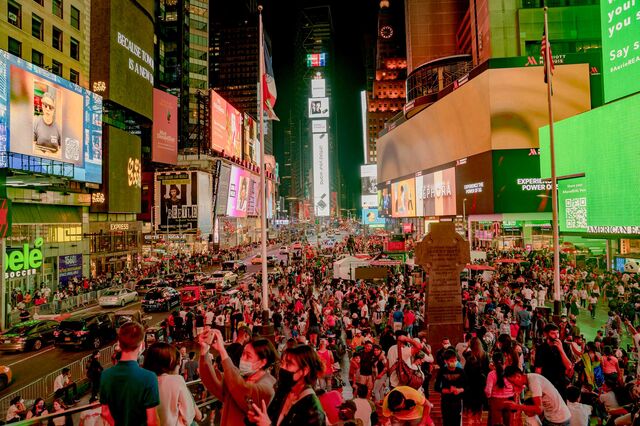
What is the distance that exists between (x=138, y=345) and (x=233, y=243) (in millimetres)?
79812

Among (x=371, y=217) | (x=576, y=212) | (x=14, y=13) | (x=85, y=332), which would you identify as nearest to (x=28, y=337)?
(x=85, y=332)

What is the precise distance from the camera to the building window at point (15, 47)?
1126 inches

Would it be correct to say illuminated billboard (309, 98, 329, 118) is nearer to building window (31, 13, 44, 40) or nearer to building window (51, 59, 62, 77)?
building window (51, 59, 62, 77)

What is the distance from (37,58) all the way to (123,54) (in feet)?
46.5

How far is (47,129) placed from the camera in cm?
2947

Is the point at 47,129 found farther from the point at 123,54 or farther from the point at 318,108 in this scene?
the point at 318,108

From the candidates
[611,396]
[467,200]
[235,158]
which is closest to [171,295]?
[611,396]

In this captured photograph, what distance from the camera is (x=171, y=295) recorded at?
26391mm

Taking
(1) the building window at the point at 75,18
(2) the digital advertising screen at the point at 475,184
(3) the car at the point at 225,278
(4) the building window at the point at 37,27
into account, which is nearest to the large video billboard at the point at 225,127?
(1) the building window at the point at 75,18

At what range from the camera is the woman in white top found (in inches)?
154

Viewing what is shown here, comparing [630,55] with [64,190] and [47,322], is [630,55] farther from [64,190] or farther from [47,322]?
[64,190]

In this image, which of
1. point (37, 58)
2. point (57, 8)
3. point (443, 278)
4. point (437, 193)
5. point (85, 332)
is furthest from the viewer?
point (437, 193)

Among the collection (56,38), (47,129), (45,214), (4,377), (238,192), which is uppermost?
(56,38)

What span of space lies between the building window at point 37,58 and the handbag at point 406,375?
1345 inches
